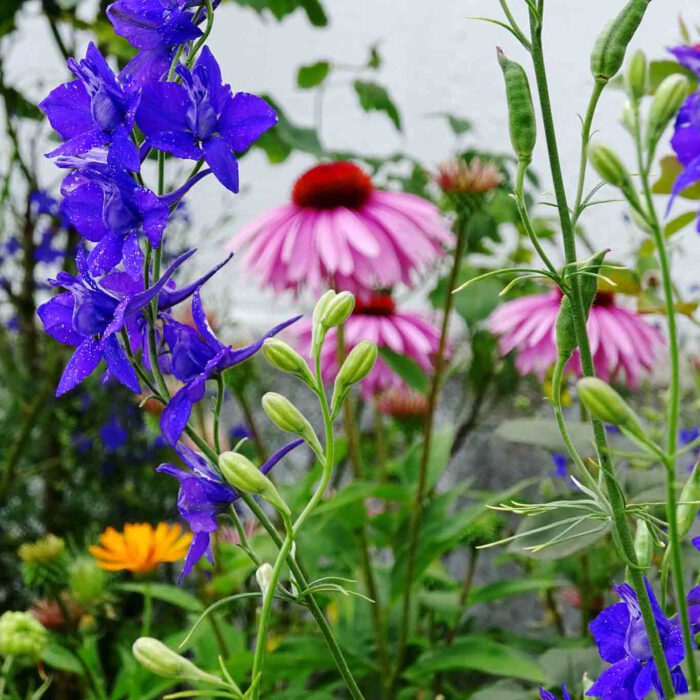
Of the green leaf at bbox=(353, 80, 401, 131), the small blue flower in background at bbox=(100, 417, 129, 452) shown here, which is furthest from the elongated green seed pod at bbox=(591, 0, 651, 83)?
the small blue flower in background at bbox=(100, 417, 129, 452)

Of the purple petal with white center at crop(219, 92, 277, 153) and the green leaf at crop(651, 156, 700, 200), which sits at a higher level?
the purple petal with white center at crop(219, 92, 277, 153)

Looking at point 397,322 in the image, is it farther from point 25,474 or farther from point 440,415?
point 440,415

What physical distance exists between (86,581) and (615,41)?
1.72 ft

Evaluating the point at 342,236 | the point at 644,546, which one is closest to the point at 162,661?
the point at 644,546

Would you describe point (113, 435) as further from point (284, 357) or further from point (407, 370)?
point (284, 357)

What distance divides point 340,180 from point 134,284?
0.54 m

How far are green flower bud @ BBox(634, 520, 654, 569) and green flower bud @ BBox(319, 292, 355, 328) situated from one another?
106mm

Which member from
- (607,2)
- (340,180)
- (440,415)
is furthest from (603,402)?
(440,415)

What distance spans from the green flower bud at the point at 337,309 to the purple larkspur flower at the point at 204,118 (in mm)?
45

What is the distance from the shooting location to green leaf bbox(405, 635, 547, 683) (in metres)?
0.62

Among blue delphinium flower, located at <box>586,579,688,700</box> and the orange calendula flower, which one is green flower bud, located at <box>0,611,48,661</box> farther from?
blue delphinium flower, located at <box>586,579,688,700</box>

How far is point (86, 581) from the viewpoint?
0.64 m

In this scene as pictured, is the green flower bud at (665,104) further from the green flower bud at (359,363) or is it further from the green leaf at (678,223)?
the green leaf at (678,223)

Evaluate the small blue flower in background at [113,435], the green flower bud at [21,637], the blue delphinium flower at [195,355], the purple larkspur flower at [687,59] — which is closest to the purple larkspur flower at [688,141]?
the purple larkspur flower at [687,59]
